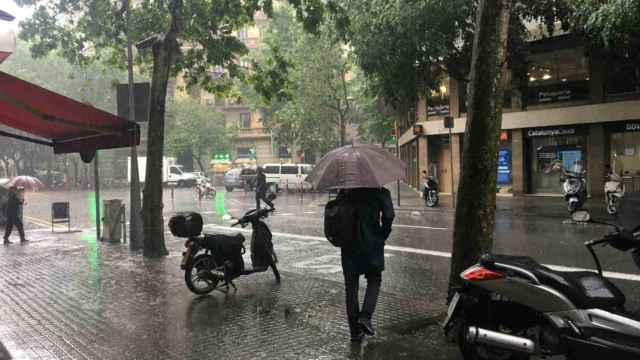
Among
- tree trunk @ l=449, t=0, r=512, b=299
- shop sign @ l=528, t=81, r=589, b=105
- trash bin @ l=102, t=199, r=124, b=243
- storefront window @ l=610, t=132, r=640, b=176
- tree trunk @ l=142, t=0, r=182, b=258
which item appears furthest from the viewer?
shop sign @ l=528, t=81, r=589, b=105

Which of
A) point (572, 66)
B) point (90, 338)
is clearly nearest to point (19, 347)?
point (90, 338)

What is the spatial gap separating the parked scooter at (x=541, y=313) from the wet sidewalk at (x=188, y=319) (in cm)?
78

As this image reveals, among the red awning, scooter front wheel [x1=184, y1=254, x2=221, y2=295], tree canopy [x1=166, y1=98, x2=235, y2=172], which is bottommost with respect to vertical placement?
scooter front wheel [x1=184, y1=254, x2=221, y2=295]

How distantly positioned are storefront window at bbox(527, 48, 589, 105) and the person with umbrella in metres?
18.2

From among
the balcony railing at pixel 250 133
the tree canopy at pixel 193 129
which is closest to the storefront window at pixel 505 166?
the tree canopy at pixel 193 129

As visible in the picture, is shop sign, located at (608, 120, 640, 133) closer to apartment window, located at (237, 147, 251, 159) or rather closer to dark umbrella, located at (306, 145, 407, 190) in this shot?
dark umbrella, located at (306, 145, 407, 190)

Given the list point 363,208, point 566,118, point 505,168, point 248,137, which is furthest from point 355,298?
point 248,137

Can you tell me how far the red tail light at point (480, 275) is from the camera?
14.2 ft

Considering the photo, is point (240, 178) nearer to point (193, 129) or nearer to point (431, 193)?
point (193, 129)

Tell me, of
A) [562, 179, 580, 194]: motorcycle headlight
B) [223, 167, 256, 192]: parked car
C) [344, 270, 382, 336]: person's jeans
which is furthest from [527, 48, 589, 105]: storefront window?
[223, 167, 256, 192]: parked car

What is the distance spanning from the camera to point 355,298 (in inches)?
227

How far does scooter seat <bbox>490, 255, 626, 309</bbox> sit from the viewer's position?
4036 mm

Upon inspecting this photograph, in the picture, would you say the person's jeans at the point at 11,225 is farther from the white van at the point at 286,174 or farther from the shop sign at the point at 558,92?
the white van at the point at 286,174

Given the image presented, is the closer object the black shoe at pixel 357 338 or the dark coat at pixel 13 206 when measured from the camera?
the black shoe at pixel 357 338
